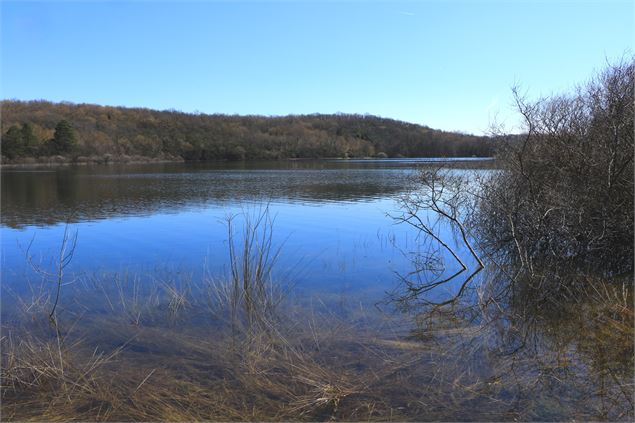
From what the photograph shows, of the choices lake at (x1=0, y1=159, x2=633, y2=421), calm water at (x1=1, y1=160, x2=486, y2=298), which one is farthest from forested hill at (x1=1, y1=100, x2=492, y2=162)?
lake at (x1=0, y1=159, x2=633, y2=421)

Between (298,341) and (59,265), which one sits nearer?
(298,341)

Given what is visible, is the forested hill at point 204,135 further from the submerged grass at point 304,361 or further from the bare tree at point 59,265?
the submerged grass at point 304,361

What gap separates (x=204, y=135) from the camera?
13425 centimetres

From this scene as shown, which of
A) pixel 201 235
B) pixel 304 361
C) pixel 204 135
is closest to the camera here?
pixel 304 361

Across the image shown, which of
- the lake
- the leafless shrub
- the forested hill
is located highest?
the forested hill

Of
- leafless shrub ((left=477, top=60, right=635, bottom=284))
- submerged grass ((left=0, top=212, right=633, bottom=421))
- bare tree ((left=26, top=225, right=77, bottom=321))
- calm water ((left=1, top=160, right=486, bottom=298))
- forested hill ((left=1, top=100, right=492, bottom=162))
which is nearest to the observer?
submerged grass ((left=0, top=212, right=633, bottom=421))

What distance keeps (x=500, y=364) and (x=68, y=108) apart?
160322 mm

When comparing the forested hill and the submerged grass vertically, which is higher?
the forested hill

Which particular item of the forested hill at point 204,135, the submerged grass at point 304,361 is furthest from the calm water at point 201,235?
the forested hill at point 204,135

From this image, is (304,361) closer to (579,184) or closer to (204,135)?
(579,184)

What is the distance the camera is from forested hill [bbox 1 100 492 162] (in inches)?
3789

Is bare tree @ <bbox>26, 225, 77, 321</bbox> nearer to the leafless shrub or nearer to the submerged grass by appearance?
the submerged grass

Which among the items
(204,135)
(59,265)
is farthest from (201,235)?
(204,135)

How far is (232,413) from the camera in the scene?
189 inches
